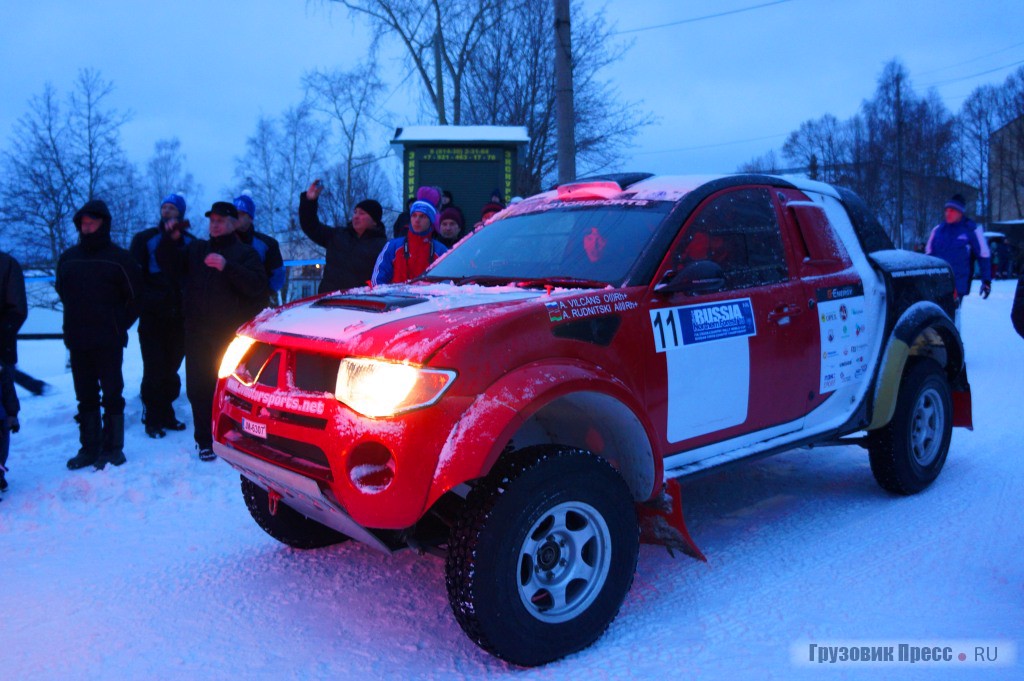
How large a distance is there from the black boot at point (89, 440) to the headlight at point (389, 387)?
385 cm

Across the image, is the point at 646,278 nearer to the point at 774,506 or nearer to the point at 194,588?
the point at 774,506

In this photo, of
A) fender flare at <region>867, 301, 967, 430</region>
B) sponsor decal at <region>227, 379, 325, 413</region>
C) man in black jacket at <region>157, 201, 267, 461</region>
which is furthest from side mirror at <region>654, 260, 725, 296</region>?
man in black jacket at <region>157, 201, 267, 461</region>

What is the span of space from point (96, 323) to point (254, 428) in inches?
132

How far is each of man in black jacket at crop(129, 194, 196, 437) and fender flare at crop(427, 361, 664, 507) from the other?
4584mm

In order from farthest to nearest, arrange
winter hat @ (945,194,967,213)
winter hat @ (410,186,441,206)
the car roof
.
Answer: winter hat @ (945,194,967,213) < winter hat @ (410,186,441,206) < the car roof

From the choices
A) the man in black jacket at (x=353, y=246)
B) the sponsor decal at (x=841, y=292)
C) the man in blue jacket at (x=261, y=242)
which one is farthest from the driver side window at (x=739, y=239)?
the man in blue jacket at (x=261, y=242)

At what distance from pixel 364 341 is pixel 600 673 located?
1.49 metres

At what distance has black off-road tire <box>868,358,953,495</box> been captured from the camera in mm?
4699

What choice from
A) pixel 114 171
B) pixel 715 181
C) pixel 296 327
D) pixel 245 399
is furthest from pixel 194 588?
pixel 114 171

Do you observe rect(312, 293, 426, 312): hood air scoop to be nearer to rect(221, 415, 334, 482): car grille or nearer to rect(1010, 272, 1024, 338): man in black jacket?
rect(221, 415, 334, 482): car grille

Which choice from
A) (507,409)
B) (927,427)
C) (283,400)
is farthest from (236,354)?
(927,427)

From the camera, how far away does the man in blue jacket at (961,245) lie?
9297mm

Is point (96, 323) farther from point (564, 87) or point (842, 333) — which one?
point (564, 87)

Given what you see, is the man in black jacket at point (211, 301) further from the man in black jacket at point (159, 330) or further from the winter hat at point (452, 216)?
the winter hat at point (452, 216)
